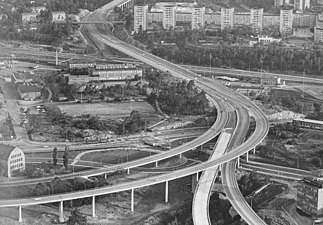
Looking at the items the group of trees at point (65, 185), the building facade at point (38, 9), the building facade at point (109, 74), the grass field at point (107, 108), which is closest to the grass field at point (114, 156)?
the group of trees at point (65, 185)

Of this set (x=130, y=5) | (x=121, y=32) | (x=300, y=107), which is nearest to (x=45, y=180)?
(x=300, y=107)

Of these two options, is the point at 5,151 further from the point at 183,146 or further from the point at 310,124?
the point at 310,124

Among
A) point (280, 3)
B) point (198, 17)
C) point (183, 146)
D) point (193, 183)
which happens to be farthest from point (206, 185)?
point (280, 3)

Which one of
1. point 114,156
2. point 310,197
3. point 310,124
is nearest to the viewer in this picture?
point 310,197

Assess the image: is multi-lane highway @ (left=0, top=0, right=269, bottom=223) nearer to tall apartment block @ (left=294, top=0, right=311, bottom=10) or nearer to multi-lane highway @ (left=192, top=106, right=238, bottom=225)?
multi-lane highway @ (left=192, top=106, right=238, bottom=225)

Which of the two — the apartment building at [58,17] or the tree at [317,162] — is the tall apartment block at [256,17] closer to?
the apartment building at [58,17]

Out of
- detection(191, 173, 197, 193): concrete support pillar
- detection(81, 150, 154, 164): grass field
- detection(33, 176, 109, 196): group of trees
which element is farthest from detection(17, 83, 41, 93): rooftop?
detection(191, 173, 197, 193): concrete support pillar

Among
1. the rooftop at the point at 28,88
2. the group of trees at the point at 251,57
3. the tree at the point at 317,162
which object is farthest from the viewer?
the group of trees at the point at 251,57
